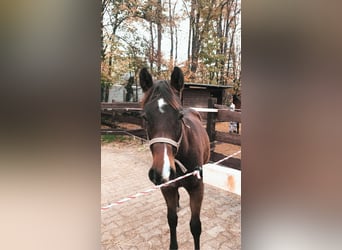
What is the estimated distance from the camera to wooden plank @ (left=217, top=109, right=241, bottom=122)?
0.82 meters

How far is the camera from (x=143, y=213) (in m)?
0.84

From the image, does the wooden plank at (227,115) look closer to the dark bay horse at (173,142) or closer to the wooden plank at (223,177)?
the dark bay horse at (173,142)

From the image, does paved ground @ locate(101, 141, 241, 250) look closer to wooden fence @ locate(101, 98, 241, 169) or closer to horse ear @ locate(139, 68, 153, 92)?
wooden fence @ locate(101, 98, 241, 169)

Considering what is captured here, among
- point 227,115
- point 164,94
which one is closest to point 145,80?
point 164,94

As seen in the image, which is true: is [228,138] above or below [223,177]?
above

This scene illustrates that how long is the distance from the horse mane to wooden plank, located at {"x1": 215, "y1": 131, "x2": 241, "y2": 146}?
0.74 ft

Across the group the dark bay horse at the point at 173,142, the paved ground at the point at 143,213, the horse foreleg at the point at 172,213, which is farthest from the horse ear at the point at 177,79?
the horse foreleg at the point at 172,213

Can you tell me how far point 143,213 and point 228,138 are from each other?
17.2 inches

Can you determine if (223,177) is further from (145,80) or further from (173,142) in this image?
(145,80)

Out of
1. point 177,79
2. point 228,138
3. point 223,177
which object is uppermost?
point 177,79

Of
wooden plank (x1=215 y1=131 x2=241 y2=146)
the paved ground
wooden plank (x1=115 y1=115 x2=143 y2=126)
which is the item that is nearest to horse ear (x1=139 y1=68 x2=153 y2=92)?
wooden plank (x1=115 y1=115 x2=143 y2=126)
